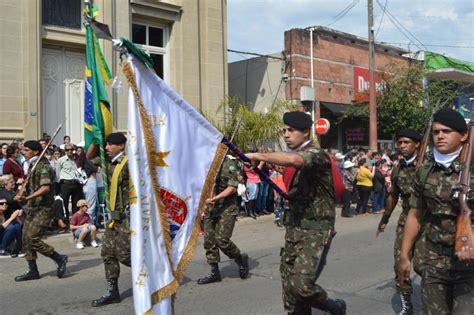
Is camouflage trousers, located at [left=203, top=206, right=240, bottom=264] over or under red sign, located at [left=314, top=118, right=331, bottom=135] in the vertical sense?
under

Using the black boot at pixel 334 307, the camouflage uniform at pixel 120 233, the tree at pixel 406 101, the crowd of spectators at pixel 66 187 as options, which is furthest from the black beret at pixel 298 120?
the tree at pixel 406 101

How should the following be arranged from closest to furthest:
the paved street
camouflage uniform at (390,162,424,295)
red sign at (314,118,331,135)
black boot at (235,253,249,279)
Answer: camouflage uniform at (390,162,424,295) < the paved street < black boot at (235,253,249,279) < red sign at (314,118,331,135)

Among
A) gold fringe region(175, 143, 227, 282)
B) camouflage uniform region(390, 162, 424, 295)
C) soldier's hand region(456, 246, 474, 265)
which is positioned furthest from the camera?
camouflage uniform region(390, 162, 424, 295)

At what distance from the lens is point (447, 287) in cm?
364

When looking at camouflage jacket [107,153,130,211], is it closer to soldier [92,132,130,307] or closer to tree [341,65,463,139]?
soldier [92,132,130,307]

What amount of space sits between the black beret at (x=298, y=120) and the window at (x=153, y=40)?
13.3m

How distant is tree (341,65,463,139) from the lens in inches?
891

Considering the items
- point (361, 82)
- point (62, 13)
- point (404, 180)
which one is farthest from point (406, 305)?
point (361, 82)

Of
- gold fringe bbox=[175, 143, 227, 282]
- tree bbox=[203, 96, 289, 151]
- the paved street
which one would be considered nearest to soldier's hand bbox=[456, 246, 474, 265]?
gold fringe bbox=[175, 143, 227, 282]

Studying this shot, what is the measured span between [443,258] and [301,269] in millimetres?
1187

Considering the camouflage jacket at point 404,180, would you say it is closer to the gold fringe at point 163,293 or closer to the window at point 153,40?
the gold fringe at point 163,293

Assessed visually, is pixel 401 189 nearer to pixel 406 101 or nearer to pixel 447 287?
pixel 447 287

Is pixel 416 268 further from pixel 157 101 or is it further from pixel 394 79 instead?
pixel 394 79

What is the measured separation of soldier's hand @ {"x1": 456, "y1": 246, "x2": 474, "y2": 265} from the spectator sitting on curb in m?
7.81
